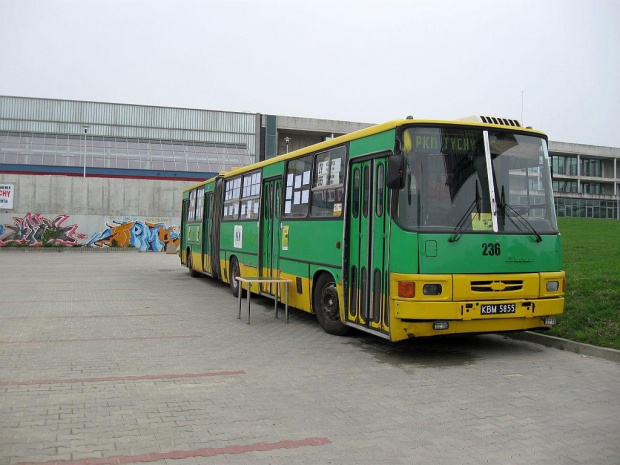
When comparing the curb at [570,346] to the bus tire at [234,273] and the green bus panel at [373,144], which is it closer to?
the green bus panel at [373,144]

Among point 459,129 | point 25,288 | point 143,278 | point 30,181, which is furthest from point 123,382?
point 30,181

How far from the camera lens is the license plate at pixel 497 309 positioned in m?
7.90

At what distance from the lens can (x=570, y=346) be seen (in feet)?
29.0

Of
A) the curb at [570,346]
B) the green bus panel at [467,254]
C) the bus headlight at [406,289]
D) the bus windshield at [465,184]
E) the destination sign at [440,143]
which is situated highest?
the destination sign at [440,143]

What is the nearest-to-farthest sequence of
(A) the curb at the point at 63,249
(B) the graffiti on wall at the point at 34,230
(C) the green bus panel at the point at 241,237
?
(C) the green bus panel at the point at 241,237 → (A) the curb at the point at 63,249 → (B) the graffiti on wall at the point at 34,230

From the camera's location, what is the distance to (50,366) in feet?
25.1

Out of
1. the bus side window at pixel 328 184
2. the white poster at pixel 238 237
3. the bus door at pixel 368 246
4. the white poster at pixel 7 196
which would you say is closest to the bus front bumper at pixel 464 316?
the bus door at pixel 368 246

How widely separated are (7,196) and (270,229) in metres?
29.1

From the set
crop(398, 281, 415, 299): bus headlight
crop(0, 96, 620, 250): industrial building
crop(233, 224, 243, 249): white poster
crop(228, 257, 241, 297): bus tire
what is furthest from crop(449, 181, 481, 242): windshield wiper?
crop(0, 96, 620, 250): industrial building

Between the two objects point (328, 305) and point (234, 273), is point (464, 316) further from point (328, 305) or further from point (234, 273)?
point (234, 273)

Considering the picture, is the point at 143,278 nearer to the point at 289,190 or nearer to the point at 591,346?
the point at 289,190

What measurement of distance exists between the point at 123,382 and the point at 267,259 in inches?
252

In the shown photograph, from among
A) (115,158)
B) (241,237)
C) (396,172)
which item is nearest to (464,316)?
(396,172)

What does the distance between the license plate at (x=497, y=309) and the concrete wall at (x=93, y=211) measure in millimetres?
32888
